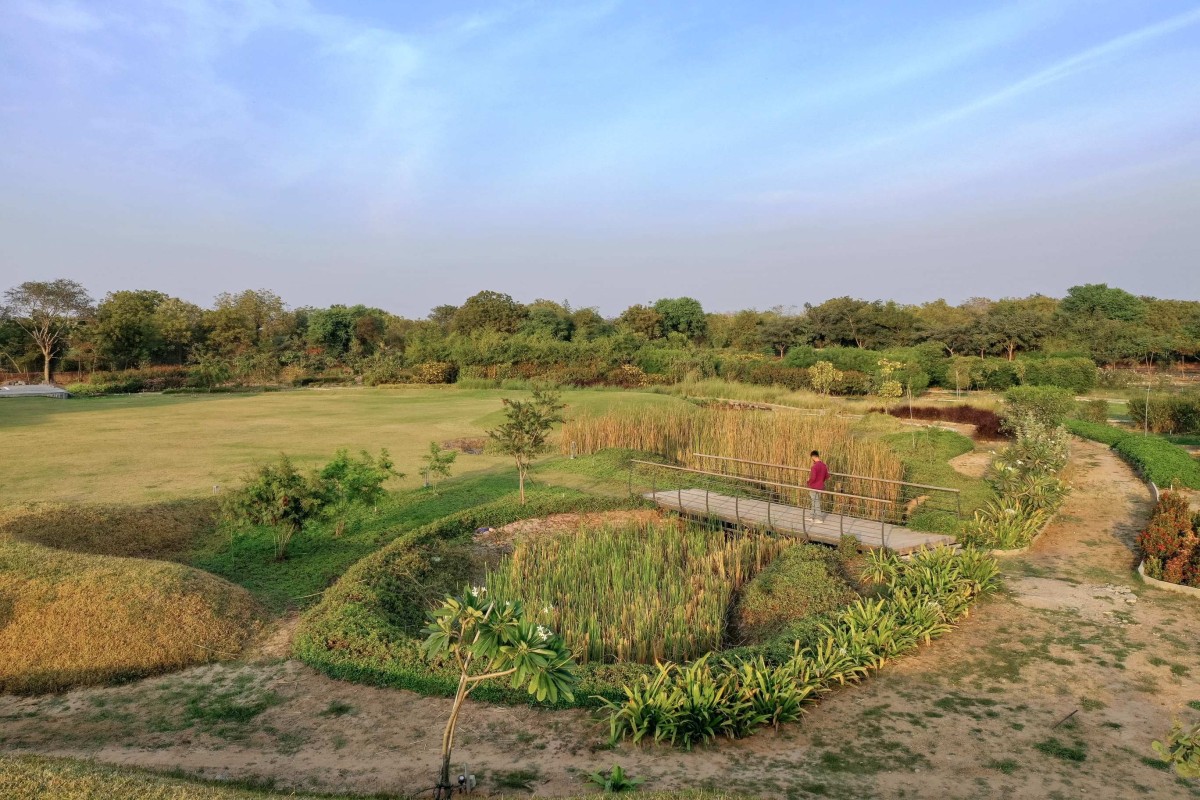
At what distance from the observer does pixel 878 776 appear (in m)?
4.58

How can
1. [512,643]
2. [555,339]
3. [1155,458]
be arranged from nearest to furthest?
[512,643] < [1155,458] < [555,339]

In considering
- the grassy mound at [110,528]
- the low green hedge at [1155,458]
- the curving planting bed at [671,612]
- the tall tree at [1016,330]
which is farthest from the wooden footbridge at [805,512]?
the tall tree at [1016,330]

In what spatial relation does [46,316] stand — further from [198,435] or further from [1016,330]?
[1016,330]

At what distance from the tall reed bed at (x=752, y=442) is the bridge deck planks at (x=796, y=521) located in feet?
3.87

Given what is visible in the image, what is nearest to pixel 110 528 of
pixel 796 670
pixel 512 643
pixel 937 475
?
pixel 512 643

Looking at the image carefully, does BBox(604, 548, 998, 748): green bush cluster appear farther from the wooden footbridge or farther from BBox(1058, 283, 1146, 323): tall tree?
BBox(1058, 283, 1146, 323): tall tree

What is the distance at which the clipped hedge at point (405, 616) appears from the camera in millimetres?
5863

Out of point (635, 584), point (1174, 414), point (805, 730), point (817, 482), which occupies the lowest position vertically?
point (805, 730)

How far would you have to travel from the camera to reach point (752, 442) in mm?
14641

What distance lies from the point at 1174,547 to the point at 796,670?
18.4 feet

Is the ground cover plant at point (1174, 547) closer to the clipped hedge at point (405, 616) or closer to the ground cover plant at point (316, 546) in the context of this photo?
the clipped hedge at point (405, 616)

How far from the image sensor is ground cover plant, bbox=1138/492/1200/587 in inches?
314

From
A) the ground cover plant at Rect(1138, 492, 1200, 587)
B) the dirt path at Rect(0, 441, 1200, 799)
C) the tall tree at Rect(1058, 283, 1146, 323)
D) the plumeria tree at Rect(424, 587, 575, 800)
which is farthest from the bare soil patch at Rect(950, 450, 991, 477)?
the tall tree at Rect(1058, 283, 1146, 323)

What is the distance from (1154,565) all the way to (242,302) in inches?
2361
